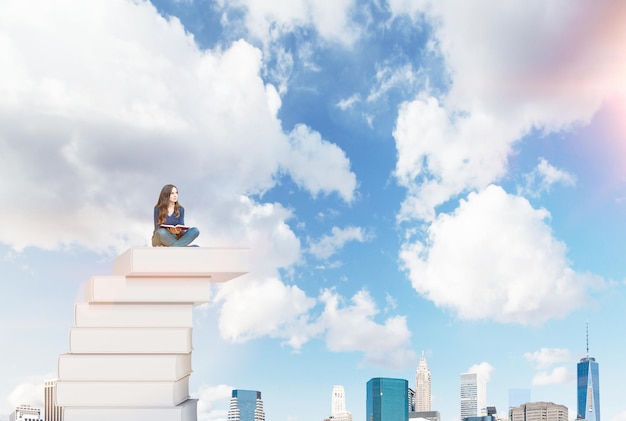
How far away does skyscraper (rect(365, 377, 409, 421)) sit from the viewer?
26.5m

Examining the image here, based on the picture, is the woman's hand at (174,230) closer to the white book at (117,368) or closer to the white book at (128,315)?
the white book at (128,315)

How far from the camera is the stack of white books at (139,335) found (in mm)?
7051

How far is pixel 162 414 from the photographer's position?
7000mm

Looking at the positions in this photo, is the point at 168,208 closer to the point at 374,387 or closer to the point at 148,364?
the point at 148,364

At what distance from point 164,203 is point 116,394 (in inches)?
73.2

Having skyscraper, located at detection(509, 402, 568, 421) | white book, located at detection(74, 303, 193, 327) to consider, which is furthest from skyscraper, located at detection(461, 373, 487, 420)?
white book, located at detection(74, 303, 193, 327)

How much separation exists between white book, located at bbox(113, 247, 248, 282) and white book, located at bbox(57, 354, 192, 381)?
81 centimetres

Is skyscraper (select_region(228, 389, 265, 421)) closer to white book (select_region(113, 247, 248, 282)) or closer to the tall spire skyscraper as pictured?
white book (select_region(113, 247, 248, 282))

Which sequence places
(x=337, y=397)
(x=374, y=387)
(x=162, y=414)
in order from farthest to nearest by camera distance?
(x=374, y=387)
(x=337, y=397)
(x=162, y=414)

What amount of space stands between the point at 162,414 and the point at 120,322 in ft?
3.16

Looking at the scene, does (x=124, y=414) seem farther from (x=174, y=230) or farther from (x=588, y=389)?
(x=588, y=389)

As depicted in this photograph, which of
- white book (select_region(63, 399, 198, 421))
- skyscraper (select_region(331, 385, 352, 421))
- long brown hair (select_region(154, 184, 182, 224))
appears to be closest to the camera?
white book (select_region(63, 399, 198, 421))

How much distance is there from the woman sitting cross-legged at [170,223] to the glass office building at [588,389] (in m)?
29.7

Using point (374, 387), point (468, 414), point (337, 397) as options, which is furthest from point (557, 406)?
point (337, 397)
